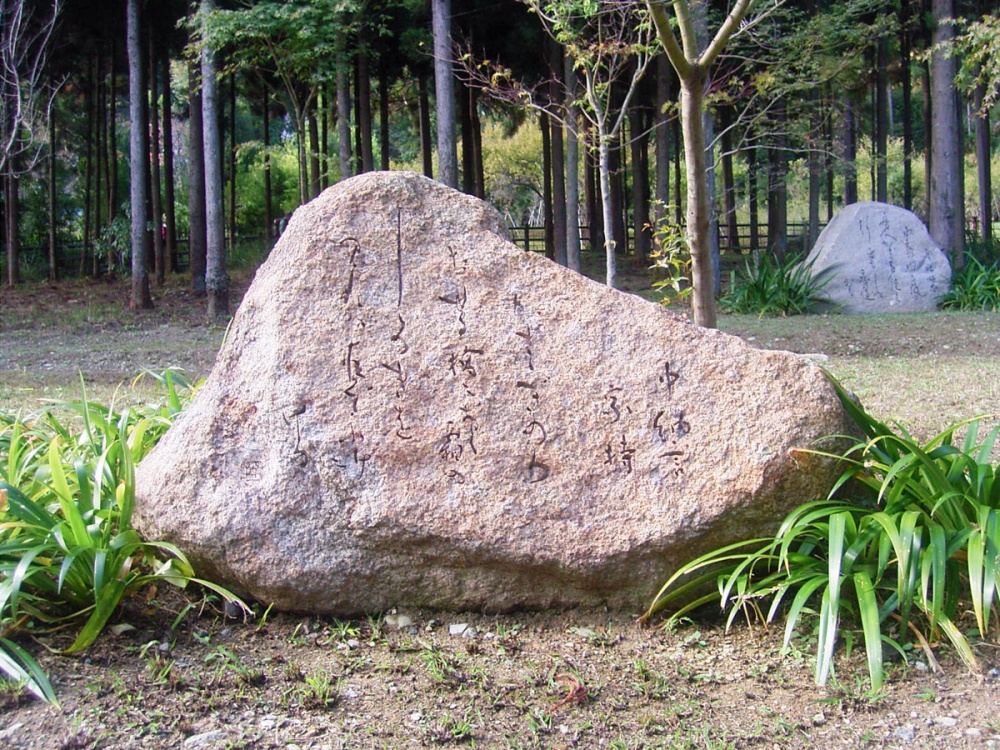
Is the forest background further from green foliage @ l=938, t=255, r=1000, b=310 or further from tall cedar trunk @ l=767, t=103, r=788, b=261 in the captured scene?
green foliage @ l=938, t=255, r=1000, b=310

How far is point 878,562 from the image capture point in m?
3.20

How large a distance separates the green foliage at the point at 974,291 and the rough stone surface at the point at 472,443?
10.7 meters

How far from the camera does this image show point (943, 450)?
3488 millimetres

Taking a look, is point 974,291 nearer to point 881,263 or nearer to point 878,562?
point 881,263

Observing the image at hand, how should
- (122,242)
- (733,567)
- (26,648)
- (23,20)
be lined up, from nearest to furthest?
(26,648)
(733,567)
(23,20)
(122,242)

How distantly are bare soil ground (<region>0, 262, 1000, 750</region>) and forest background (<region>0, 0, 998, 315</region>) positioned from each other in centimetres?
418

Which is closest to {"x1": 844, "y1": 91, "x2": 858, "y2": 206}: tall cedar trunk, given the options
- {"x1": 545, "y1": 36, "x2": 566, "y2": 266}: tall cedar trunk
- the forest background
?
the forest background

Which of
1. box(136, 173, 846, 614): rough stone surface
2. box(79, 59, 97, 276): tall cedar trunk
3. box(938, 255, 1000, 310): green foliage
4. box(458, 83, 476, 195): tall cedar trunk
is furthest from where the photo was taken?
box(458, 83, 476, 195): tall cedar trunk

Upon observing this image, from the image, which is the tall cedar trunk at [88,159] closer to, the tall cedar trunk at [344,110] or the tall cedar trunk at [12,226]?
the tall cedar trunk at [12,226]

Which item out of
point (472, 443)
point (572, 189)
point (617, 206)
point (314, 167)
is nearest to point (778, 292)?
point (572, 189)

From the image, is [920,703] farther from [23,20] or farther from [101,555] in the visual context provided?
[23,20]

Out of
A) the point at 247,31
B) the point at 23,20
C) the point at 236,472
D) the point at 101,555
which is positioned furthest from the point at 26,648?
the point at 23,20

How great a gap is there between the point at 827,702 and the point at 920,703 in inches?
10.8

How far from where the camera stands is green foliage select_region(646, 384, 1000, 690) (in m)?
2.95
